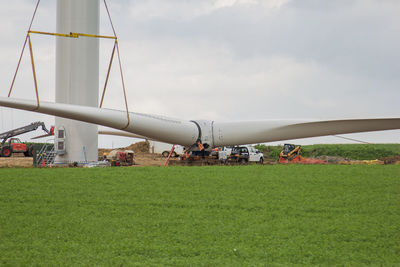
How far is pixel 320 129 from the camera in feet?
40.3

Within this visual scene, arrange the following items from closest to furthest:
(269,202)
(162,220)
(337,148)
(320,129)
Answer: (162,220) → (269,202) → (320,129) → (337,148)

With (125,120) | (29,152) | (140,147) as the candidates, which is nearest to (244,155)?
(125,120)

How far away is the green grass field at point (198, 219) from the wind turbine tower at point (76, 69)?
5.04 meters

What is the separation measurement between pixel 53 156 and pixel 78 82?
10.3ft

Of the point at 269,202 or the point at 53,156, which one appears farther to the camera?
the point at 53,156

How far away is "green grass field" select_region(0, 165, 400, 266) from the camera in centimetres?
408

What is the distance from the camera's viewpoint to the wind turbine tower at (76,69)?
12.8 meters

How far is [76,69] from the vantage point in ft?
42.1

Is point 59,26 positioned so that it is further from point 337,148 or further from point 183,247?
point 337,148

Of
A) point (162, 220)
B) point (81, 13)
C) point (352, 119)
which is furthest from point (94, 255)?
point (81, 13)

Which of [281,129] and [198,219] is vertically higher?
[281,129]

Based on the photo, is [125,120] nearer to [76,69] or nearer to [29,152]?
[76,69]

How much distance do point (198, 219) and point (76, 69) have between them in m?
9.26

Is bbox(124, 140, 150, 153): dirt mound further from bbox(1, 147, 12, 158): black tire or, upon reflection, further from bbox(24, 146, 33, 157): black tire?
bbox(1, 147, 12, 158): black tire
